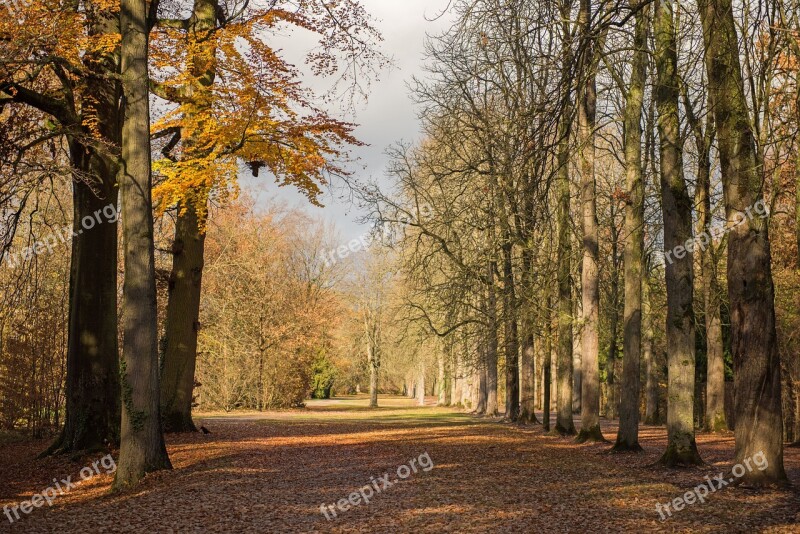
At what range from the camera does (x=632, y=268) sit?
15953mm

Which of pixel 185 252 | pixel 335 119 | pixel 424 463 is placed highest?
pixel 335 119

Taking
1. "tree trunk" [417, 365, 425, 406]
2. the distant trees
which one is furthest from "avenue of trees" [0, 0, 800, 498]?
"tree trunk" [417, 365, 425, 406]

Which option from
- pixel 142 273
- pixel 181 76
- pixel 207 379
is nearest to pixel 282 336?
pixel 207 379

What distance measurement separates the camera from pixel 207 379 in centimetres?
3788

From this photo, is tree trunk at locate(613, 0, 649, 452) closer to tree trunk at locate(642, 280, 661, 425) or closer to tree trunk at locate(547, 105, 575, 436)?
tree trunk at locate(547, 105, 575, 436)

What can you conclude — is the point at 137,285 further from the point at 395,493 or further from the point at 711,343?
the point at 711,343

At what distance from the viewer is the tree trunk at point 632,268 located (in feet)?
A: 52.5

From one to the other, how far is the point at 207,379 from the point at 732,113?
106ft

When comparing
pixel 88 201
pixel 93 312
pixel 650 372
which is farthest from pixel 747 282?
pixel 650 372

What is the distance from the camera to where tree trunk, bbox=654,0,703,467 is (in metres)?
13.1

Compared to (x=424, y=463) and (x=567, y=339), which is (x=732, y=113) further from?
(x=567, y=339)

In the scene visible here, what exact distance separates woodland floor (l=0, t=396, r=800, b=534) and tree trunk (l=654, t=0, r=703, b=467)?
2.45 ft

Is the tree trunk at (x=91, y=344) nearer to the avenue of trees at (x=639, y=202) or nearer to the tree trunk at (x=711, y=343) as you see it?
the avenue of trees at (x=639, y=202)

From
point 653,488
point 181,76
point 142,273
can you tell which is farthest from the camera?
point 181,76
